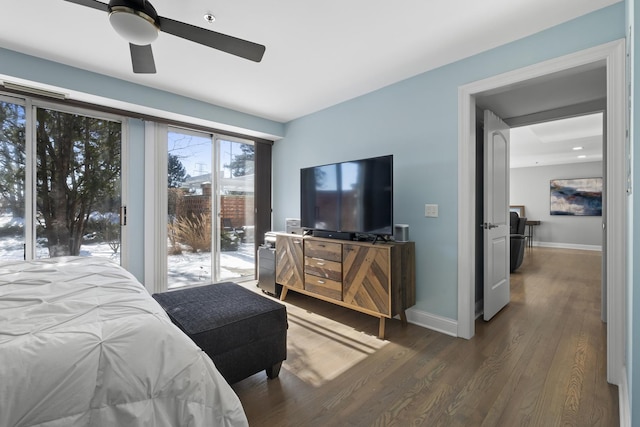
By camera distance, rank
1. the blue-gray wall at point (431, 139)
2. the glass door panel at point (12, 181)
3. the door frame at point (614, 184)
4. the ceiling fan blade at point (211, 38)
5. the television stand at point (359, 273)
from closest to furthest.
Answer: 1. the ceiling fan blade at point (211, 38)
2. the door frame at point (614, 184)
3. the blue-gray wall at point (431, 139)
4. the television stand at point (359, 273)
5. the glass door panel at point (12, 181)

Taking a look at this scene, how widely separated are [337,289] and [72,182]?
9.63ft

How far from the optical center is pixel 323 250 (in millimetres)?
3020

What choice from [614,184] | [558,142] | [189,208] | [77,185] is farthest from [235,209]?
[558,142]

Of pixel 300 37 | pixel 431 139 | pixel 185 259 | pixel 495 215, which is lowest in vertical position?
pixel 185 259

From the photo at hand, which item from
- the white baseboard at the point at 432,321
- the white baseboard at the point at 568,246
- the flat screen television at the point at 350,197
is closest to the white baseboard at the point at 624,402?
the white baseboard at the point at 432,321

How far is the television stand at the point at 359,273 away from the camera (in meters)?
2.53

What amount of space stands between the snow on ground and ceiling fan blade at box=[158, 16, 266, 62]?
256 centimetres

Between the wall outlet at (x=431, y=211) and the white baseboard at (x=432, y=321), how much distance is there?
0.93 m

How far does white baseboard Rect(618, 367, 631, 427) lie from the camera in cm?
138

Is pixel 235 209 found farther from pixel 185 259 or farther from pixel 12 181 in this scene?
pixel 12 181

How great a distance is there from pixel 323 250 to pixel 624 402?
7.39 ft

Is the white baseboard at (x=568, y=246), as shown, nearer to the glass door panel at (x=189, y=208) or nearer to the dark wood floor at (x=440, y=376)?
the dark wood floor at (x=440, y=376)

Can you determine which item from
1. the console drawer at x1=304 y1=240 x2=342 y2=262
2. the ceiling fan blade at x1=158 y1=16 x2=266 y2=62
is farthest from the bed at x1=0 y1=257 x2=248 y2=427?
the console drawer at x1=304 y1=240 x2=342 y2=262

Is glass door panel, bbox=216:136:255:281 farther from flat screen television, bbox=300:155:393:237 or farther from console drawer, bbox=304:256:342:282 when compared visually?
console drawer, bbox=304:256:342:282
